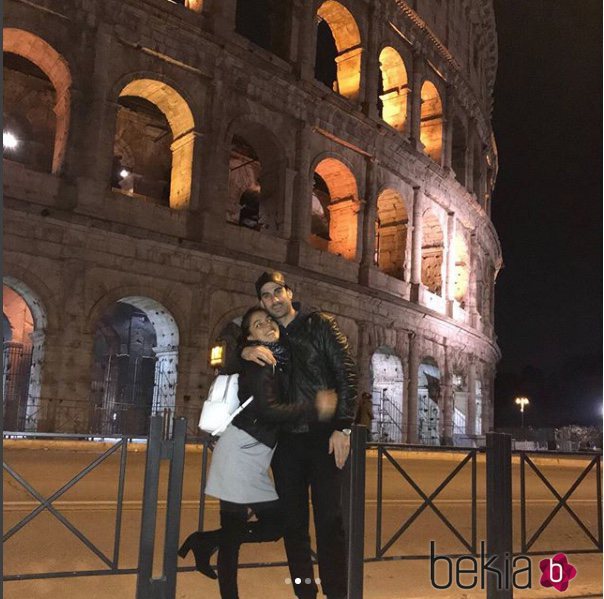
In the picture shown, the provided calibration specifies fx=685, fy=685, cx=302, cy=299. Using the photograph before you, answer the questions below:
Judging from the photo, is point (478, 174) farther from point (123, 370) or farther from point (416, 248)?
point (123, 370)

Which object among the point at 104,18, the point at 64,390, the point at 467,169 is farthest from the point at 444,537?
the point at 467,169

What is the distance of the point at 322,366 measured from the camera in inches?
155

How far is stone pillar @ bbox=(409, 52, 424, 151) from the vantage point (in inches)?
890

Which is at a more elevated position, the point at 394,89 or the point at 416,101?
the point at 394,89

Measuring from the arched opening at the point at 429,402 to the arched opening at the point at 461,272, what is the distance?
2.94 metres

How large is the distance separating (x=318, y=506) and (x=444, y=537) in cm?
309

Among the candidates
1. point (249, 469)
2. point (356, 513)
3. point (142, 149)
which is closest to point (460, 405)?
point (142, 149)

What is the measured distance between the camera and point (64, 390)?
46.1 ft

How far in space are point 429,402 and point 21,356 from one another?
13966 mm

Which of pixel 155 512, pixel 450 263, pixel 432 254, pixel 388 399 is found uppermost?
pixel 432 254

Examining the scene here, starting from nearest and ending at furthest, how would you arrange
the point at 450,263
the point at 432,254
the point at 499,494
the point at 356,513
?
1. the point at 356,513
2. the point at 499,494
3. the point at 450,263
4. the point at 432,254

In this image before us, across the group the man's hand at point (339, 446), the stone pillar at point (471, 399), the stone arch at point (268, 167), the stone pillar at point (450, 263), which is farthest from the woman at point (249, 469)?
the stone pillar at point (471, 399)

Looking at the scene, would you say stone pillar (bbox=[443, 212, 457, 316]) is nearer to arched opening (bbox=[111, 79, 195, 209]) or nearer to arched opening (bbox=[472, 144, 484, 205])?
arched opening (bbox=[472, 144, 484, 205])

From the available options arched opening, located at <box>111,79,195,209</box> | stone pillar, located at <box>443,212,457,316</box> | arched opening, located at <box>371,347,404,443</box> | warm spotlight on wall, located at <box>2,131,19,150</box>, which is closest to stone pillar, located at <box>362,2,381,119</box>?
stone pillar, located at <box>443,212,457,316</box>
